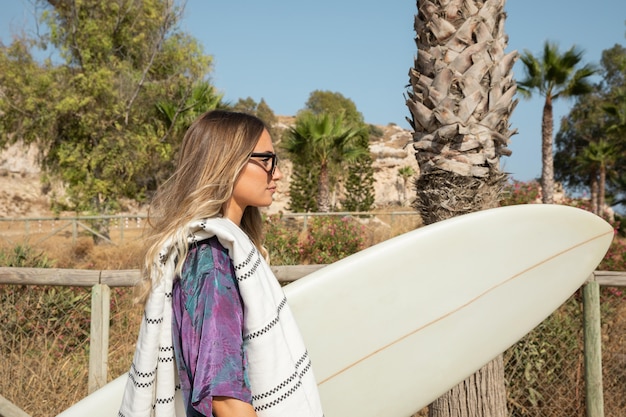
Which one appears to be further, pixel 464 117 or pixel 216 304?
pixel 464 117

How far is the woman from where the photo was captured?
3.38 ft

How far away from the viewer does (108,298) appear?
3.08m

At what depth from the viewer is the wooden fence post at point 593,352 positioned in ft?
9.00

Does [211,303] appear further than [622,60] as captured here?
No

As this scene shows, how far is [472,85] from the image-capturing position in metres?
2.44

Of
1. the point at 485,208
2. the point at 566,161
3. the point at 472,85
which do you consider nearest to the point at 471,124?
the point at 472,85

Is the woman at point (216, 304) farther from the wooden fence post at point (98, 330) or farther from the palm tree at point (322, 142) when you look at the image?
the palm tree at point (322, 142)

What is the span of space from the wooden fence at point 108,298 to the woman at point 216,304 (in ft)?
5.74

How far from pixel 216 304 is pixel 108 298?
231 centimetres

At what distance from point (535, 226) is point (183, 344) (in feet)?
6.48

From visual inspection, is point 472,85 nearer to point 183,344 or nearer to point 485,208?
point 485,208

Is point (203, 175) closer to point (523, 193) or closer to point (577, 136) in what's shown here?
point (523, 193)

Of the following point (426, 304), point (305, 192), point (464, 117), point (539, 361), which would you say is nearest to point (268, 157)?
point (426, 304)

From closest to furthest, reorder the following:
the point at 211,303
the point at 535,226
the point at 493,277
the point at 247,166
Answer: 1. the point at 211,303
2. the point at 247,166
3. the point at 493,277
4. the point at 535,226
